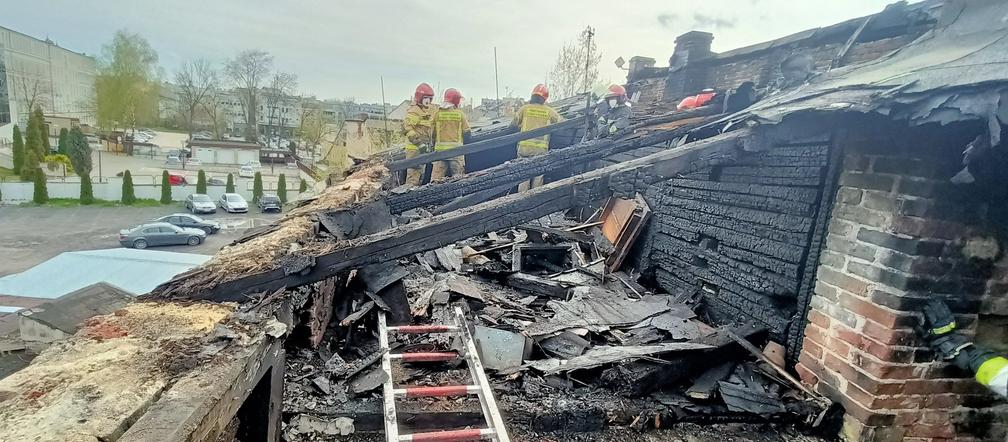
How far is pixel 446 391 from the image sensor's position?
2111 millimetres

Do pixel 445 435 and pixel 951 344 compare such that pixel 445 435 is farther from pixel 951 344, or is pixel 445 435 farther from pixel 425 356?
pixel 951 344

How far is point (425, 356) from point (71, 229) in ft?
110

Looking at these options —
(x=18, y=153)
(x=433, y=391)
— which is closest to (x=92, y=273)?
(x=433, y=391)

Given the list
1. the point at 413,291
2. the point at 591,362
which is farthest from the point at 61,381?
the point at 413,291

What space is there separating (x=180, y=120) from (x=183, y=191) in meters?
28.9

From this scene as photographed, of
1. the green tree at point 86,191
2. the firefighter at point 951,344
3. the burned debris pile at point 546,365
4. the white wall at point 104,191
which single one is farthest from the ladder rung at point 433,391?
the green tree at point 86,191

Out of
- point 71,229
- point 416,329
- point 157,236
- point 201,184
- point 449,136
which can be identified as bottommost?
point 71,229

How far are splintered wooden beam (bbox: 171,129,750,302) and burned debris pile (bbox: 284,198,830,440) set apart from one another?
680 millimetres

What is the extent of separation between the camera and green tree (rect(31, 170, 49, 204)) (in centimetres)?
2925

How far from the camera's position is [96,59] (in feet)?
154

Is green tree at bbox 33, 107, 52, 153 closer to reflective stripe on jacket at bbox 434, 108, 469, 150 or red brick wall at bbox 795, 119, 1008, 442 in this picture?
reflective stripe on jacket at bbox 434, 108, 469, 150

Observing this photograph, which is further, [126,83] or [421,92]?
[126,83]

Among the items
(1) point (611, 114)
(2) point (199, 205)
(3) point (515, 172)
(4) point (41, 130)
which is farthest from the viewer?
(4) point (41, 130)

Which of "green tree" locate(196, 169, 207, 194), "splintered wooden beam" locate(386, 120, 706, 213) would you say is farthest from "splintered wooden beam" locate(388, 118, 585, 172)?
"green tree" locate(196, 169, 207, 194)
